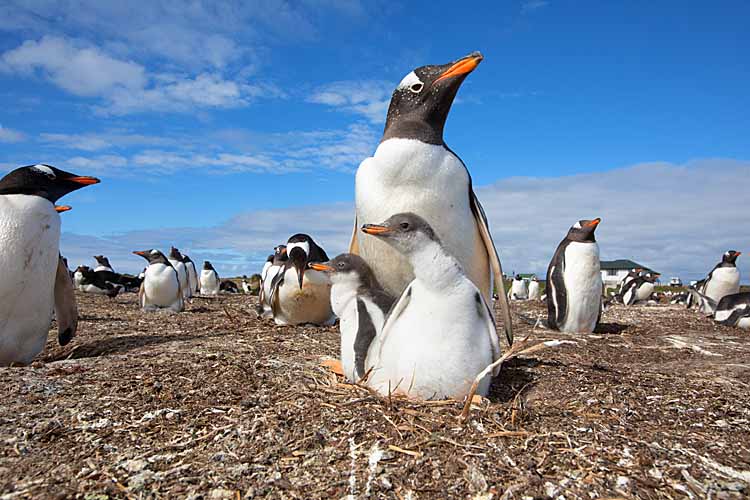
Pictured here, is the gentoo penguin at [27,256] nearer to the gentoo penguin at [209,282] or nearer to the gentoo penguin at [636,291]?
the gentoo penguin at [209,282]

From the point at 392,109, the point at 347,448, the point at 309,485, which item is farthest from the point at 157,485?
the point at 392,109

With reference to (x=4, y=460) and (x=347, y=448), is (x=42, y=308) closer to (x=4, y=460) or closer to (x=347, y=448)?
(x=4, y=460)

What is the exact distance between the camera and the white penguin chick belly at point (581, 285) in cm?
821

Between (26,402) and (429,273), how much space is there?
239 cm

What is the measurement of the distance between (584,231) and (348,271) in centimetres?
556

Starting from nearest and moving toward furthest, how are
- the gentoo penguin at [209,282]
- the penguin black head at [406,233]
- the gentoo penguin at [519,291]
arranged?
the penguin black head at [406,233]
the gentoo penguin at [209,282]
the gentoo penguin at [519,291]

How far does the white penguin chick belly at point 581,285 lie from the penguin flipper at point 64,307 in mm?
6504

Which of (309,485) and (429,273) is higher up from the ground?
(429,273)

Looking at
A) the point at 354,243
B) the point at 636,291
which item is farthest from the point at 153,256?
the point at 636,291


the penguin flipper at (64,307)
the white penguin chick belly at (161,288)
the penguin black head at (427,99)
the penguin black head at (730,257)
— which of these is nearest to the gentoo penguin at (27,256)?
the penguin flipper at (64,307)

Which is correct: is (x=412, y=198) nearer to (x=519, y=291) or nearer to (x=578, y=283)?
(x=578, y=283)

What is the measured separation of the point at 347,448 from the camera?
96.3 inches

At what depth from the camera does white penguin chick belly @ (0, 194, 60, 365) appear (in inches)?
177

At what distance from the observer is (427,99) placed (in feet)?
13.9
